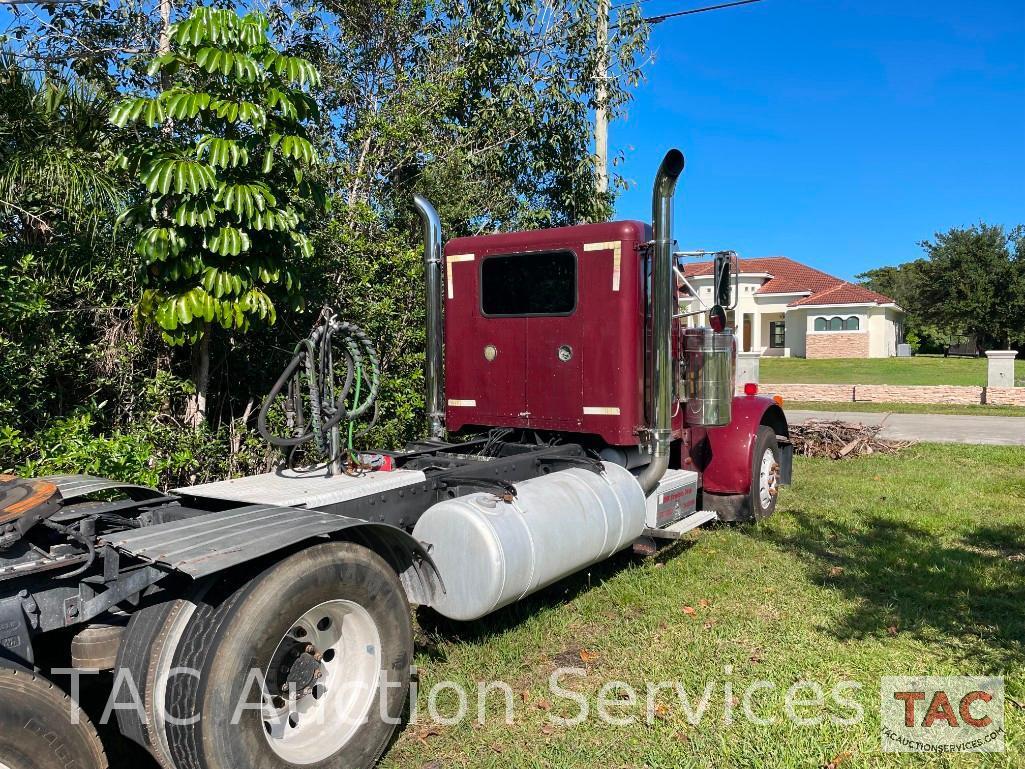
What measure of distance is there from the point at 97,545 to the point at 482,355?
3.54 m

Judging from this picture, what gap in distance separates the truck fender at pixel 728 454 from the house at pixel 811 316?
29914 mm

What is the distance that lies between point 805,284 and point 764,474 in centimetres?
3985

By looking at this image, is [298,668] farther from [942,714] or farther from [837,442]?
[837,442]

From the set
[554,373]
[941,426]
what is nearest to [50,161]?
[554,373]

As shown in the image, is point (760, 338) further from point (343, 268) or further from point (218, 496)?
point (218, 496)

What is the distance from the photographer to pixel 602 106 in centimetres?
1178

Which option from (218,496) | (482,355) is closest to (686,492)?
(482,355)

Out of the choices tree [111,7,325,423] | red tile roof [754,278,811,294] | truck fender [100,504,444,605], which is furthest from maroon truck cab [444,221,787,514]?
red tile roof [754,278,811,294]

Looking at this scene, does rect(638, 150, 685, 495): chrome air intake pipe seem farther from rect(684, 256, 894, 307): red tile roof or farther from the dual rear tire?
rect(684, 256, 894, 307): red tile roof

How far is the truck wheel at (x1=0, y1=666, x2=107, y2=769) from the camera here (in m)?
2.23

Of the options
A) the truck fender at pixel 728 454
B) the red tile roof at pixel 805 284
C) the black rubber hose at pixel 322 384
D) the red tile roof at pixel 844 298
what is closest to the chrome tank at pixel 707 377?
the truck fender at pixel 728 454

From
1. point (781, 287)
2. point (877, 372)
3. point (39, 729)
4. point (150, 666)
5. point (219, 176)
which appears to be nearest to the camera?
point (39, 729)

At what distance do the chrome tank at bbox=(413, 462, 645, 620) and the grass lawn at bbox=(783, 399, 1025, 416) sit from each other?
50.9 feet

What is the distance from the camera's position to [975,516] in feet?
24.2
